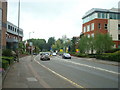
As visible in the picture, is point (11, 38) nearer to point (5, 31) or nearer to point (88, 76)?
point (5, 31)

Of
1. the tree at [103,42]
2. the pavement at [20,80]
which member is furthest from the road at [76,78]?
the tree at [103,42]

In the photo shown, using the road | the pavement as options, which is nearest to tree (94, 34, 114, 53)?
the road

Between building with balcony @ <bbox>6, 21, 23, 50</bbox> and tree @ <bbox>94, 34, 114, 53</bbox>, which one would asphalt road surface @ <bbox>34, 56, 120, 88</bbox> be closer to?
tree @ <bbox>94, 34, 114, 53</bbox>

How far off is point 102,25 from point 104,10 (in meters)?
5.13

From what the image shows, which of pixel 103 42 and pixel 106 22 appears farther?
pixel 106 22

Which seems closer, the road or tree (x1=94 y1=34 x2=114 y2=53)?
the road

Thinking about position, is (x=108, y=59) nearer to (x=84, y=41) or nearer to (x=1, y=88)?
(x=84, y=41)

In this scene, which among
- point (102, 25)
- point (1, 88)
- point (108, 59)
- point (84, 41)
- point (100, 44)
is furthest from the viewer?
point (102, 25)

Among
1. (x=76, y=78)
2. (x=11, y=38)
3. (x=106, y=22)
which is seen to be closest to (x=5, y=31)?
(x=11, y=38)

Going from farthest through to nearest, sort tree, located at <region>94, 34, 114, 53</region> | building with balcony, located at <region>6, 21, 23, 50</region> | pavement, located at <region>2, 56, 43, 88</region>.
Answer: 1. building with balcony, located at <region>6, 21, 23, 50</region>
2. tree, located at <region>94, 34, 114, 53</region>
3. pavement, located at <region>2, 56, 43, 88</region>

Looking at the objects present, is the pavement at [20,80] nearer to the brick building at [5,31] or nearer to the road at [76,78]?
the road at [76,78]

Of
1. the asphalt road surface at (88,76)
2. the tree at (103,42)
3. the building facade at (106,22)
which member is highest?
the building facade at (106,22)

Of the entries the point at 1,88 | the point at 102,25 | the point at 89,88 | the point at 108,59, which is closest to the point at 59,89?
the point at 89,88

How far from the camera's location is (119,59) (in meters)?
31.8
